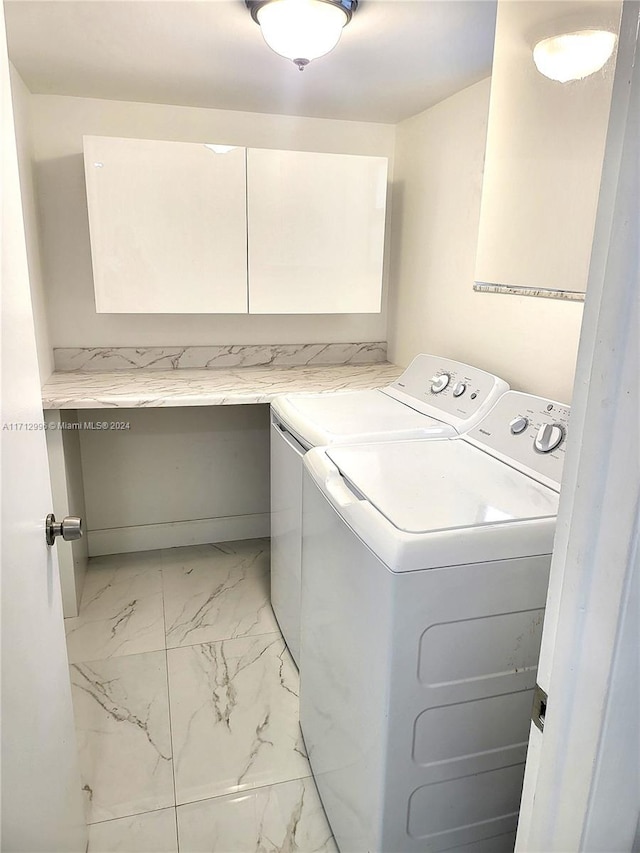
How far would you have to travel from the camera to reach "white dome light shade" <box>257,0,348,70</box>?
58.6 inches

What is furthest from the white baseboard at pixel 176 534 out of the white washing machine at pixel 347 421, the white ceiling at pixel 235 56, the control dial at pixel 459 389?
the white ceiling at pixel 235 56

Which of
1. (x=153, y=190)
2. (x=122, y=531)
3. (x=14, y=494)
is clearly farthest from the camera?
(x=122, y=531)

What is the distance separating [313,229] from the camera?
2.42m

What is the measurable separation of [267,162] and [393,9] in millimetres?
896

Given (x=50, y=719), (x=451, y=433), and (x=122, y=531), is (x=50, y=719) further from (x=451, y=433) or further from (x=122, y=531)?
(x=122, y=531)

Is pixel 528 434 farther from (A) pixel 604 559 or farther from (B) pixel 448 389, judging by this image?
(A) pixel 604 559

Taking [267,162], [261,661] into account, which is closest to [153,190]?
[267,162]

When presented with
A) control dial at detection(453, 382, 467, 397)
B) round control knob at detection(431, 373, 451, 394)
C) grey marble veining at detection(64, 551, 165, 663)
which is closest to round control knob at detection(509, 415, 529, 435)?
control dial at detection(453, 382, 467, 397)

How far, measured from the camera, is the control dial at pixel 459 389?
78.2 inches

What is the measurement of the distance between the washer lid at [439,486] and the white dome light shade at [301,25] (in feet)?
3.67

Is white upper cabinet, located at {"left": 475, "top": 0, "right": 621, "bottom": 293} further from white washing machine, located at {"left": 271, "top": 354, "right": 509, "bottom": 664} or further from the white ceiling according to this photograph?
white washing machine, located at {"left": 271, "top": 354, "right": 509, "bottom": 664}

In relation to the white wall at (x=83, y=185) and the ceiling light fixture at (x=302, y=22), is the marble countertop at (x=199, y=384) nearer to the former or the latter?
the white wall at (x=83, y=185)

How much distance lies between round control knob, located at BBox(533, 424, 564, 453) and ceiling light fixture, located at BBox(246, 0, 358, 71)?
121 centimetres

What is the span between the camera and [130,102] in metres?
2.44
